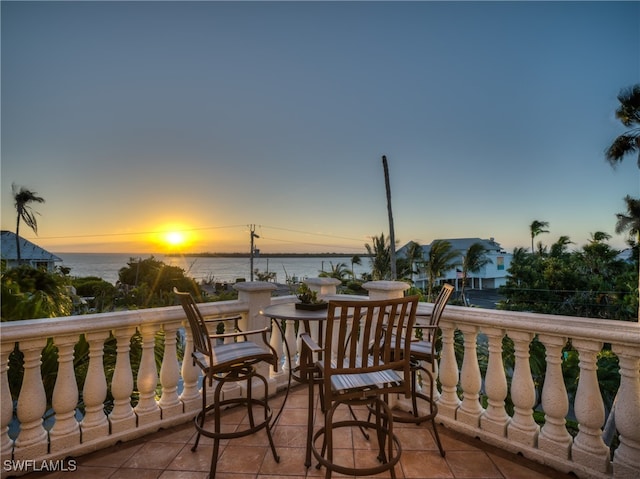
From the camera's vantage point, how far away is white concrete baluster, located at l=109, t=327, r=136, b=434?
2115 millimetres

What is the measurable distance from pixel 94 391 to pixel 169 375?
465mm

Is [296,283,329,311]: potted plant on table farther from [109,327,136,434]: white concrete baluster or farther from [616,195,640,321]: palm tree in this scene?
[616,195,640,321]: palm tree

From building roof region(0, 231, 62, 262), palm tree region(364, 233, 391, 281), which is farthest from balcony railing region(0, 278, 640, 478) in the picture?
building roof region(0, 231, 62, 262)

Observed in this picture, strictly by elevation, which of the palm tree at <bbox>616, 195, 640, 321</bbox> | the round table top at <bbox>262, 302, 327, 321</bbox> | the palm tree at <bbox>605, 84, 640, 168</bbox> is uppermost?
the palm tree at <bbox>605, 84, 640, 168</bbox>

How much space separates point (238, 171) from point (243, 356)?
7537 millimetres

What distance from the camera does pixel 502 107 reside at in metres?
6.49

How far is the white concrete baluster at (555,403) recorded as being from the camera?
5.98ft

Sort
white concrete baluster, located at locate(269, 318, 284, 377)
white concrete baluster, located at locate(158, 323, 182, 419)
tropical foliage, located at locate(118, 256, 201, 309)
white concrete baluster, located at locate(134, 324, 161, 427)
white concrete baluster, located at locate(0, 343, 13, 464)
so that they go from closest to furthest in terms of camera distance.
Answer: white concrete baluster, located at locate(0, 343, 13, 464)
white concrete baluster, located at locate(134, 324, 161, 427)
white concrete baluster, located at locate(158, 323, 182, 419)
white concrete baluster, located at locate(269, 318, 284, 377)
tropical foliage, located at locate(118, 256, 201, 309)

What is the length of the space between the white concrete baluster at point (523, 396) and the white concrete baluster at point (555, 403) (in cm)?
9

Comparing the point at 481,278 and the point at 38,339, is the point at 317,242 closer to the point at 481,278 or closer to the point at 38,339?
the point at 481,278

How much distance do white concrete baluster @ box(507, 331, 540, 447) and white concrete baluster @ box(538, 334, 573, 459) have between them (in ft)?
0.28

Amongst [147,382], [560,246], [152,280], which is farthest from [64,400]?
[560,246]

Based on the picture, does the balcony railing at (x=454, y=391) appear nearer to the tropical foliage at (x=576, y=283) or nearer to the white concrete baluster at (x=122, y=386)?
the white concrete baluster at (x=122, y=386)

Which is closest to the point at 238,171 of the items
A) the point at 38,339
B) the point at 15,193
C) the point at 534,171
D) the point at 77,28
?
the point at 77,28
